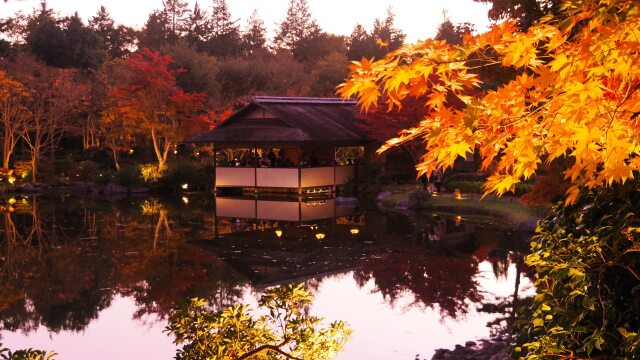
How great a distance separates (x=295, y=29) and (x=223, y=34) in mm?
11243

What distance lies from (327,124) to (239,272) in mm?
20122

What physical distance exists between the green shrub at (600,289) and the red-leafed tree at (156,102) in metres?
34.6

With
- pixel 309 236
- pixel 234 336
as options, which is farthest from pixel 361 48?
pixel 234 336

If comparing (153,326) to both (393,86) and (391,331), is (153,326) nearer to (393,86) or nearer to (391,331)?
(391,331)

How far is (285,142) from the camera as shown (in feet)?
109

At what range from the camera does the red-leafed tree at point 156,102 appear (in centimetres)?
3797

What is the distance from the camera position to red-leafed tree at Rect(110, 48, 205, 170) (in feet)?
125

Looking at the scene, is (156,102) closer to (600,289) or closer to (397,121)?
(397,121)

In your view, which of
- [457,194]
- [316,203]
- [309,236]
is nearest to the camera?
[309,236]

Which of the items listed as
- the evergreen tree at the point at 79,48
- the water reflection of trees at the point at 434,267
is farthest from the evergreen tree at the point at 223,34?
the water reflection of trees at the point at 434,267

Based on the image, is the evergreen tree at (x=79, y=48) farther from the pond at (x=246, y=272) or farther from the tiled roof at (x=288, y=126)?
the pond at (x=246, y=272)

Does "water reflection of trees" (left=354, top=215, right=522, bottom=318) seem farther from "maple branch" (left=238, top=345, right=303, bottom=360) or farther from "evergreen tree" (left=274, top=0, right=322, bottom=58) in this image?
"evergreen tree" (left=274, top=0, right=322, bottom=58)

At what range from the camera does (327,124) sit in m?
36.2

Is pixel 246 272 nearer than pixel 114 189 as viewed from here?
Yes
